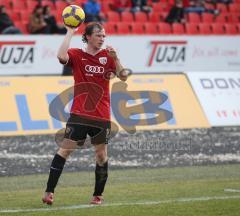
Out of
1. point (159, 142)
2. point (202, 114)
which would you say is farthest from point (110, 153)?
point (202, 114)

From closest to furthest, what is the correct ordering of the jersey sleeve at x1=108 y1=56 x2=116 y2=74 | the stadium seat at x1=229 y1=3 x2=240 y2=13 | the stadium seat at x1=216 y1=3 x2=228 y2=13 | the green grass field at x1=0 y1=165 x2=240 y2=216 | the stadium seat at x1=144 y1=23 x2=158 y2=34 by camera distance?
the green grass field at x1=0 y1=165 x2=240 y2=216, the jersey sleeve at x1=108 y1=56 x2=116 y2=74, the stadium seat at x1=144 y1=23 x2=158 y2=34, the stadium seat at x1=216 y1=3 x2=228 y2=13, the stadium seat at x1=229 y1=3 x2=240 y2=13

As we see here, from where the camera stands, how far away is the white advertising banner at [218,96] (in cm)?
→ 1934

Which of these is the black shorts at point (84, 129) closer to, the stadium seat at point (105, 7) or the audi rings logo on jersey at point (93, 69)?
the audi rings logo on jersey at point (93, 69)

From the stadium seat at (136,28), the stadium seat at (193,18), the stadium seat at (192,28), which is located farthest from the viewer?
the stadium seat at (193,18)

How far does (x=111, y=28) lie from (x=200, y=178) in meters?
14.6

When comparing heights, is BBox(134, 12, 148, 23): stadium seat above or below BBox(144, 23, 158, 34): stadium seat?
above

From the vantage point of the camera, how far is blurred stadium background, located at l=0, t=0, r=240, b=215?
433 inches

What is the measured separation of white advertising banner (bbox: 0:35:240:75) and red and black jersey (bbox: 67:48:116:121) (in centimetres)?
1395

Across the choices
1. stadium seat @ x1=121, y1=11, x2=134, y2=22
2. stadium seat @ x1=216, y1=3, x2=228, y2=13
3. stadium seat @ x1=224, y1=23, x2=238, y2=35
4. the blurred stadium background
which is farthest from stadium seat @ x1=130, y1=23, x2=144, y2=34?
stadium seat @ x1=216, y1=3, x2=228, y2=13

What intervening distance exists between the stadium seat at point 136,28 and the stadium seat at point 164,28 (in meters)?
0.80

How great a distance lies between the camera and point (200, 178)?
13148mm

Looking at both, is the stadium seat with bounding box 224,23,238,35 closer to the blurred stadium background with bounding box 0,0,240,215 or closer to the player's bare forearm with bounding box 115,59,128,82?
the blurred stadium background with bounding box 0,0,240,215

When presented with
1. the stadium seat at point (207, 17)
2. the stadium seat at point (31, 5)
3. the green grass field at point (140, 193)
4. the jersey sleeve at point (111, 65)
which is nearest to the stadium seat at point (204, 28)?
the stadium seat at point (207, 17)

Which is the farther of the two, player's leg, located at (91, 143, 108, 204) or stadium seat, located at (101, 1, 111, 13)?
stadium seat, located at (101, 1, 111, 13)
